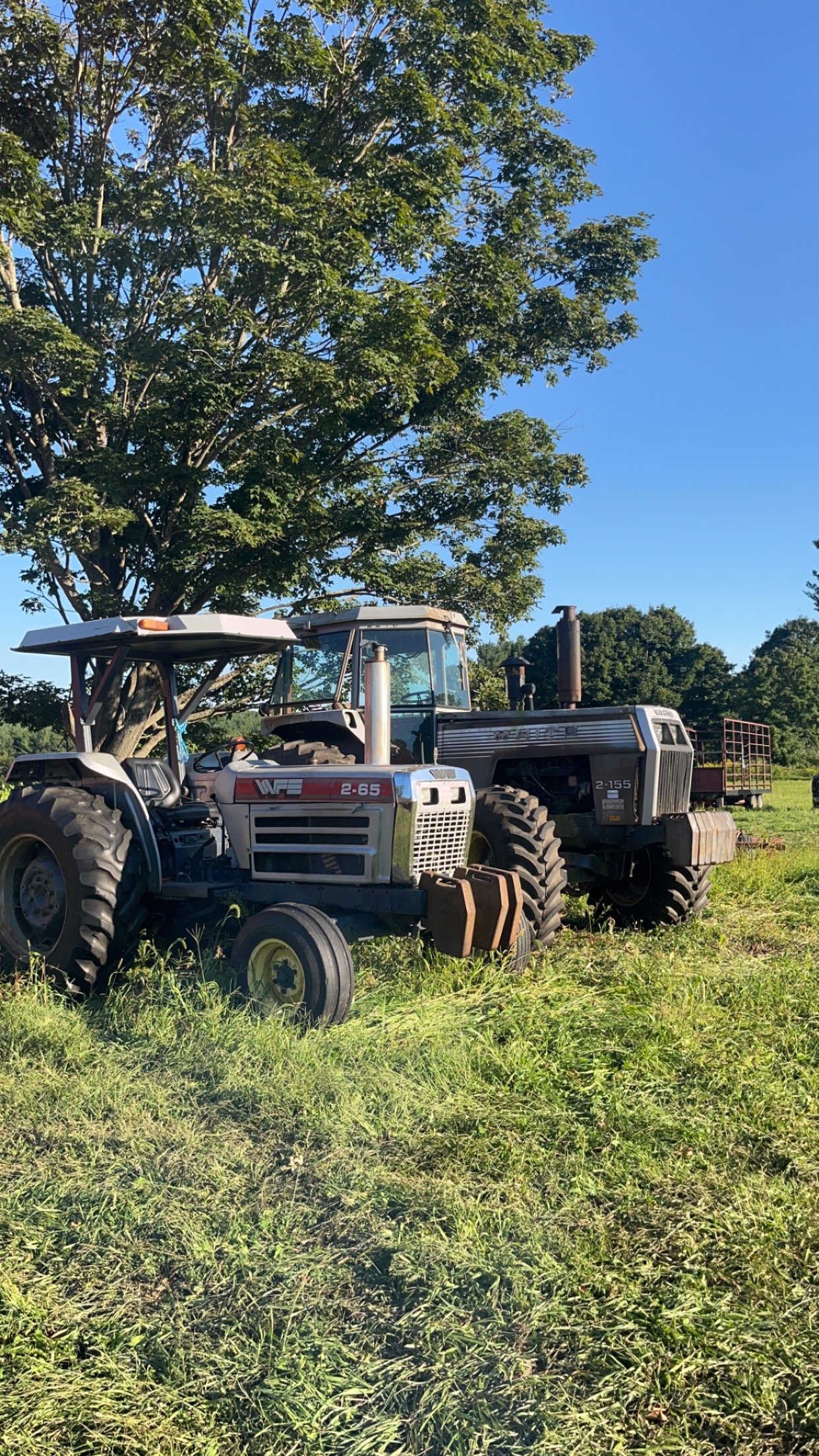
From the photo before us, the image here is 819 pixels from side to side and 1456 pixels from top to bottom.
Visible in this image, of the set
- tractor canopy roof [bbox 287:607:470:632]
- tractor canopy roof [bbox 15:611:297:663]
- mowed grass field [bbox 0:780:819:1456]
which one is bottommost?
mowed grass field [bbox 0:780:819:1456]

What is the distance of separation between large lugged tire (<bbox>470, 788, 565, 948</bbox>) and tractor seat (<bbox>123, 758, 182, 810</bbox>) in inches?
78.5

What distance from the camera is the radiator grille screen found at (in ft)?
18.3

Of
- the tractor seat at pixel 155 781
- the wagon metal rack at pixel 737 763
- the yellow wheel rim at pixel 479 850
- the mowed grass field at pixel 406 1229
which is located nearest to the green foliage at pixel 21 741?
the wagon metal rack at pixel 737 763

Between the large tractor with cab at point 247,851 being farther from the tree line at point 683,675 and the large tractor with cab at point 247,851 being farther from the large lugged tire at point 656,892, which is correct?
the tree line at point 683,675

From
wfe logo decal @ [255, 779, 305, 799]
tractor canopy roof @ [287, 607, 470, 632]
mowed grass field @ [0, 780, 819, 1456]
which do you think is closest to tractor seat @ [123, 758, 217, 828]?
wfe logo decal @ [255, 779, 305, 799]

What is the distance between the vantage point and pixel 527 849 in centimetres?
709

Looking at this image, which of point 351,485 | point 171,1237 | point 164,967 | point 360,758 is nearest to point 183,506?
point 351,485

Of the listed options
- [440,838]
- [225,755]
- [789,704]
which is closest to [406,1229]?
[440,838]

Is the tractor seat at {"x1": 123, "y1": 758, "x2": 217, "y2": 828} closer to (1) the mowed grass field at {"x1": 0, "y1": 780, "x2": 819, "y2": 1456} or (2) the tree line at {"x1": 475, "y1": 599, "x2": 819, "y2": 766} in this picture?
(1) the mowed grass field at {"x1": 0, "y1": 780, "x2": 819, "y2": 1456}

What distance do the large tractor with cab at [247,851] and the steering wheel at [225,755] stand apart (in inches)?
1.4

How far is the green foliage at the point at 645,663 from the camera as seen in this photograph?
153ft

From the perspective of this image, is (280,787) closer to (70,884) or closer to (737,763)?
(70,884)

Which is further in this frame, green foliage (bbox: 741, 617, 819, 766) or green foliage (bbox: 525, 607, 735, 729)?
green foliage (bbox: 525, 607, 735, 729)

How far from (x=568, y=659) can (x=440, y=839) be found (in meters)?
3.92
